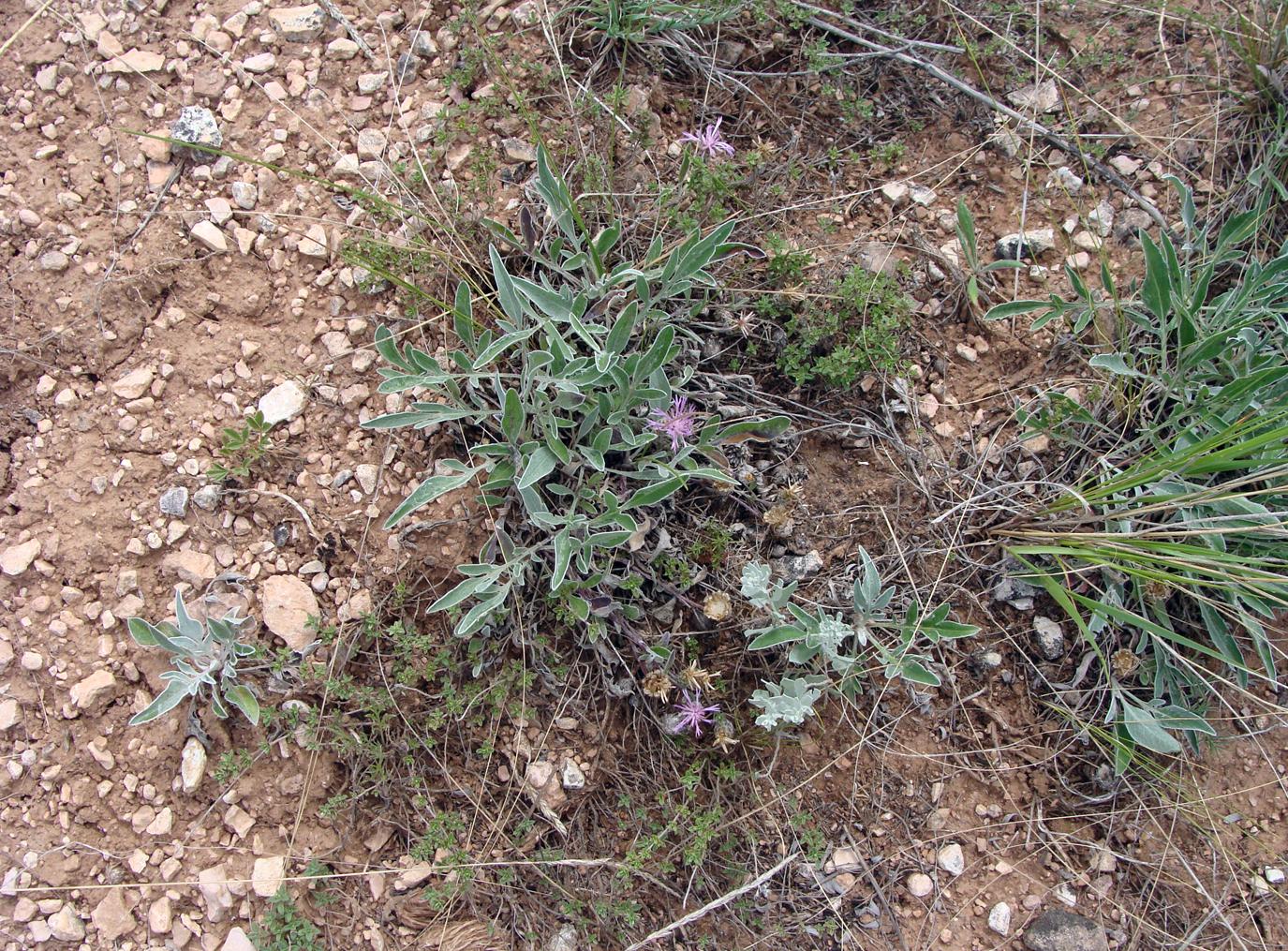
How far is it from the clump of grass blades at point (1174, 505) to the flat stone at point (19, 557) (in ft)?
9.68

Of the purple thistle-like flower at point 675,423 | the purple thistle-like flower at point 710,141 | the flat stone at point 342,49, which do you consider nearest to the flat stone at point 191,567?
the purple thistle-like flower at point 675,423

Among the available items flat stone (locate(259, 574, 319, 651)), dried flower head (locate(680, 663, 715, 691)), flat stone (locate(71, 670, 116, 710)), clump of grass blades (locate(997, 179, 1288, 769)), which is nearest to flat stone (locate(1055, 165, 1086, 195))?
clump of grass blades (locate(997, 179, 1288, 769))

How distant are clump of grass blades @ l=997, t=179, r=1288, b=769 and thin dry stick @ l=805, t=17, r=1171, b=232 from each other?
0.28 meters

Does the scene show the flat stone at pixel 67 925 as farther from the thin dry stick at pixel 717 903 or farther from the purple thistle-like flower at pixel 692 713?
the purple thistle-like flower at pixel 692 713

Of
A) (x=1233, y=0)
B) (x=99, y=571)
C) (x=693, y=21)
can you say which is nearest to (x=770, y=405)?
(x=693, y=21)

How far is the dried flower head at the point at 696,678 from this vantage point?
248cm

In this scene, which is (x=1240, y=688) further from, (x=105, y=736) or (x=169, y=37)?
(x=169, y=37)

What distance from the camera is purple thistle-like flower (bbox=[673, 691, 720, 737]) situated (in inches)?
97.3

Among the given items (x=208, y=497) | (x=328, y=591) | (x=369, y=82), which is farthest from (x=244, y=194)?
(x=328, y=591)

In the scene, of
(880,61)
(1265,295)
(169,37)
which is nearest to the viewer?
(1265,295)

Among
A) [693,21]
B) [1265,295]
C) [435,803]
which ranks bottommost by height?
[435,803]

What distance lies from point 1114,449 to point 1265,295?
0.63 metres

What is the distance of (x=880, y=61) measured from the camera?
10.4ft

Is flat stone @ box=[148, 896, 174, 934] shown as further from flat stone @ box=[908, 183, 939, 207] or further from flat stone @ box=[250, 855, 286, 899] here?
flat stone @ box=[908, 183, 939, 207]
